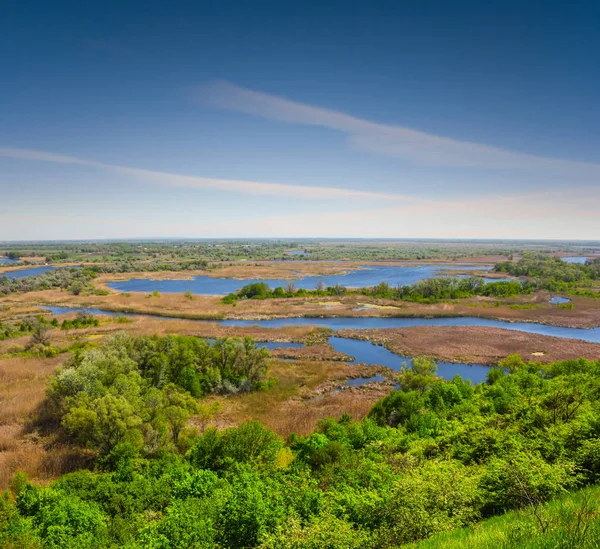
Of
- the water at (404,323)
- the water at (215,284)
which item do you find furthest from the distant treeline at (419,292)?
the water at (404,323)

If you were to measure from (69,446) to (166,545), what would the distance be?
60.7 feet

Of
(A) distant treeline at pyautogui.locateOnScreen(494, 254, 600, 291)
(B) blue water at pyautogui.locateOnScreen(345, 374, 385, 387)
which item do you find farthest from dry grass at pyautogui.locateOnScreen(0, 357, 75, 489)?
(A) distant treeline at pyautogui.locateOnScreen(494, 254, 600, 291)

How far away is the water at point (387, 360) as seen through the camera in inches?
1708

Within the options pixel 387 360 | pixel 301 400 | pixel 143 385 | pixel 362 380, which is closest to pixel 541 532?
pixel 143 385

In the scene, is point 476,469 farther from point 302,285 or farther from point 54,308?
point 302,285

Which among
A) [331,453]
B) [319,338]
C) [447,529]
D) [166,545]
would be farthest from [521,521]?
[319,338]

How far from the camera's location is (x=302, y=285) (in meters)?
113

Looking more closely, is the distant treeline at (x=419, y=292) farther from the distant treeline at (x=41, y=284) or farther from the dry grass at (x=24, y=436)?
the dry grass at (x=24, y=436)

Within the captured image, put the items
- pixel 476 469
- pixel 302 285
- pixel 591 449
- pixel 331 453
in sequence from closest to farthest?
pixel 591 449 → pixel 476 469 → pixel 331 453 → pixel 302 285

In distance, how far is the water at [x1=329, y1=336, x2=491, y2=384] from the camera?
A: 1708 inches

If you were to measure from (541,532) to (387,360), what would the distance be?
139ft

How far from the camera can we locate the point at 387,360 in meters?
48.2

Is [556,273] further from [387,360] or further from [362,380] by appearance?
[362,380]

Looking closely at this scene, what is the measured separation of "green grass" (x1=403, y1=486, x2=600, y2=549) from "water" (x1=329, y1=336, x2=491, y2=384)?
113 ft
